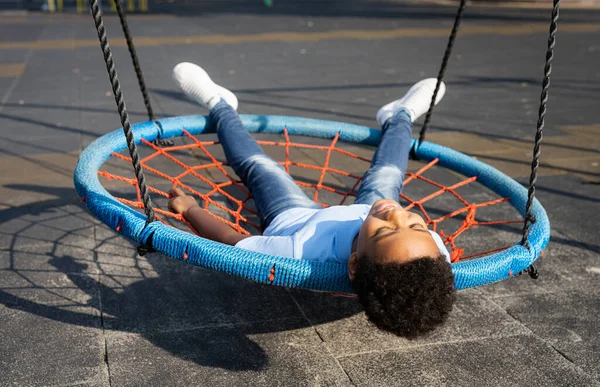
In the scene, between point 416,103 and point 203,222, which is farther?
point 416,103

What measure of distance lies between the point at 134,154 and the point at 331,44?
9.09 metres

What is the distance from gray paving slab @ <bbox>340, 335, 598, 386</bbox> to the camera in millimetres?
2633

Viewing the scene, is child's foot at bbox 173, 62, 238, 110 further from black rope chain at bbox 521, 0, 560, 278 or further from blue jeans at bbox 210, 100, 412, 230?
black rope chain at bbox 521, 0, 560, 278

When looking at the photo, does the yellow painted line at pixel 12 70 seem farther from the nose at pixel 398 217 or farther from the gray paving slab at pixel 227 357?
the nose at pixel 398 217

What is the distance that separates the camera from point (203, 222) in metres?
3.03

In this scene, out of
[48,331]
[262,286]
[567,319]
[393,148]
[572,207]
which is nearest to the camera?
[48,331]

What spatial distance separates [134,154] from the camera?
247 cm

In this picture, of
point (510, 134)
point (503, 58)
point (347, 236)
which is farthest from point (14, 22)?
point (347, 236)

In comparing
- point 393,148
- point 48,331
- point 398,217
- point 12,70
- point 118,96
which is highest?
point 118,96

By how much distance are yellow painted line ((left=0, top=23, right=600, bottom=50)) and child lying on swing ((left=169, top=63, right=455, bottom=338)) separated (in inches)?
282

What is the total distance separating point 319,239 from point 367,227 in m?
0.33

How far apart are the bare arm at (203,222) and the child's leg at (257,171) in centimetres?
29

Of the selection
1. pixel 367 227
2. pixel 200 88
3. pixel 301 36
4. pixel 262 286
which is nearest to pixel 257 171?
pixel 262 286

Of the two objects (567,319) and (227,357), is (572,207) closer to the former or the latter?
(567,319)
